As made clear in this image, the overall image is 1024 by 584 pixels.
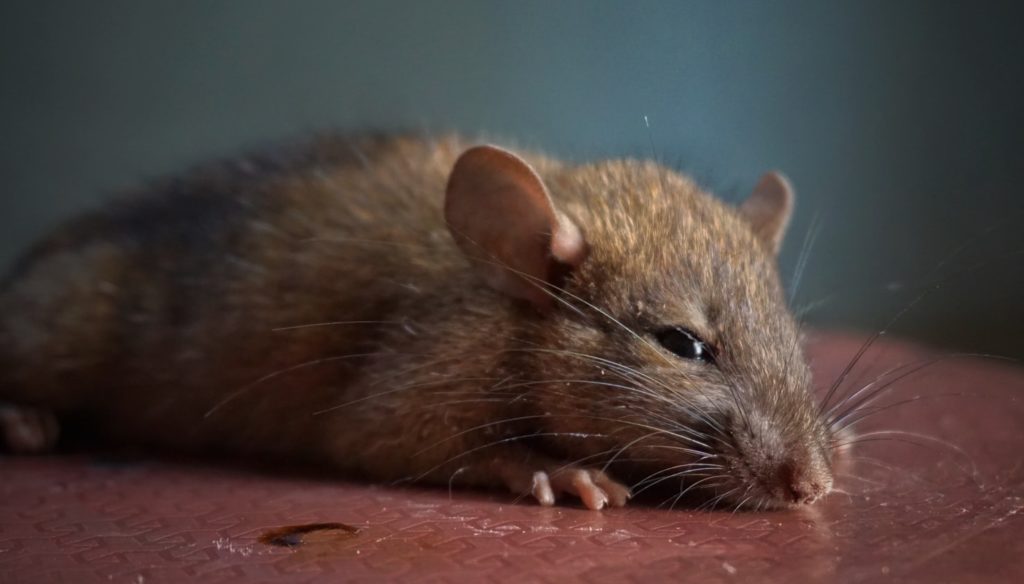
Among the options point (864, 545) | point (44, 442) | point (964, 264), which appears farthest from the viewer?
point (44, 442)

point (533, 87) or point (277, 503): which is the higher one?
point (533, 87)

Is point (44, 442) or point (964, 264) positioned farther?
point (44, 442)

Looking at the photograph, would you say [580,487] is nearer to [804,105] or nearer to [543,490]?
[543,490]

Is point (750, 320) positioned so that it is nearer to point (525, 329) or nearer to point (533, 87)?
point (525, 329)

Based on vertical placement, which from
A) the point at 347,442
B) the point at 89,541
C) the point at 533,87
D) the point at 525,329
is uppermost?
the point at 533,87

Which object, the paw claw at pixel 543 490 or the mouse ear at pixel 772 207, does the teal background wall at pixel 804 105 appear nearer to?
the mouse ear at pixel 772 207

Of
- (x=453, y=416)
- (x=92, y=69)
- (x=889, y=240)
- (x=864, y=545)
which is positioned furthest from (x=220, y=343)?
(x=92, y=69)

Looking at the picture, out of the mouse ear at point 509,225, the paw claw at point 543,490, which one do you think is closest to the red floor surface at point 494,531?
the paw claw at point 543,490
